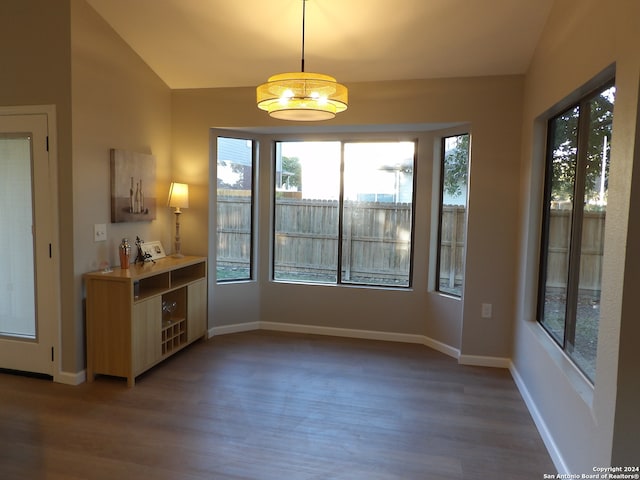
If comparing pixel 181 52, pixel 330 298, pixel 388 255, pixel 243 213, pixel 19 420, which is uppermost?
pixel 181 52

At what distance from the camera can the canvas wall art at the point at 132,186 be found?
3.58 m

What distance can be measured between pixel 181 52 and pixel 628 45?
3.33m

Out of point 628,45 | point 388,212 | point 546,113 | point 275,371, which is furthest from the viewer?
point 388,212

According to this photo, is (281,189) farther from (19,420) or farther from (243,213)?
(19,420)

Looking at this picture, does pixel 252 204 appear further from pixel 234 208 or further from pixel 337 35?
pixel 337 35

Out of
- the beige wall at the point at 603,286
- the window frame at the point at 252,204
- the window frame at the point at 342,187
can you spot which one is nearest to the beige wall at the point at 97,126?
the window frame at the point at 252,204

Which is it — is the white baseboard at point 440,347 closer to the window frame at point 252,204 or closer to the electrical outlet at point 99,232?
the window frame at point 252,204

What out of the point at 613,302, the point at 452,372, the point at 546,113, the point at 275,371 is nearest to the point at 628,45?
the point at 613,302

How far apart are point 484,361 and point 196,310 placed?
276 cm

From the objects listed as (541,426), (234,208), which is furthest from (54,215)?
(541,426)

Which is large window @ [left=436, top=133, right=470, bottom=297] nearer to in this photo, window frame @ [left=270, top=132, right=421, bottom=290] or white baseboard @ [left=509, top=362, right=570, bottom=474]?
window frame @ [left=270, top=132, right=421, bottom=290]

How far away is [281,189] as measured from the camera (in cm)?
474

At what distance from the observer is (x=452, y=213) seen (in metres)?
4.16

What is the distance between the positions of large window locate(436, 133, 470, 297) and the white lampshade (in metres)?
2.55
